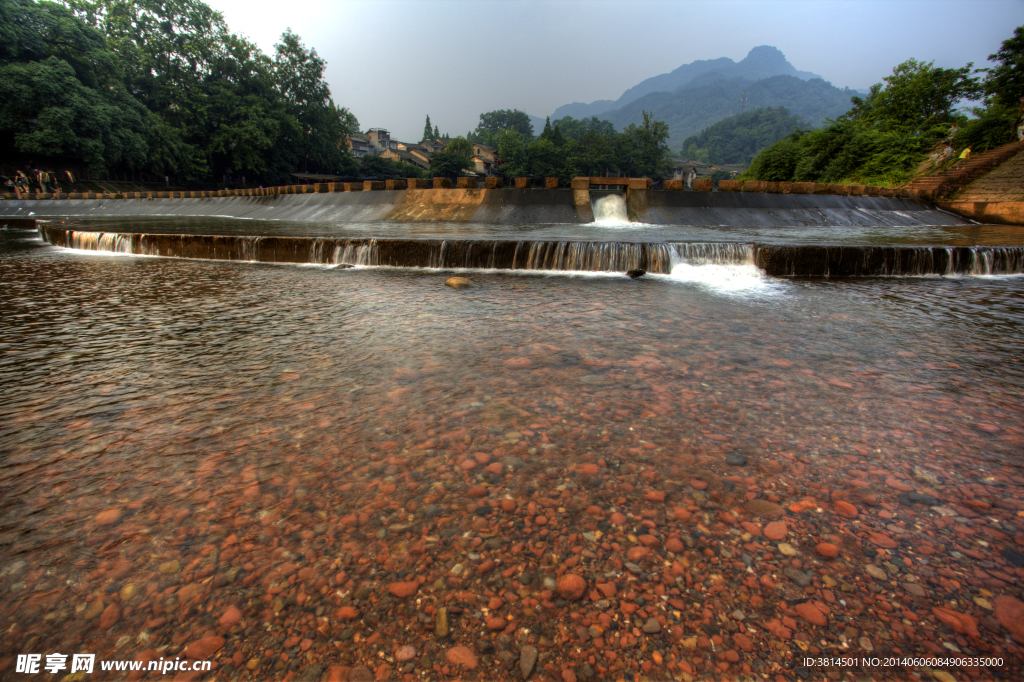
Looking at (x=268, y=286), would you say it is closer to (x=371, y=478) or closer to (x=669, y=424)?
(x=371, y=478)

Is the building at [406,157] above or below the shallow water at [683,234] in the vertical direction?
above

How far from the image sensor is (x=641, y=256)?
8125 millimetres

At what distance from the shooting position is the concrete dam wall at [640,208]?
14469 millimetres

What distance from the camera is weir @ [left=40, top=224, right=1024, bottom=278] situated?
783cm

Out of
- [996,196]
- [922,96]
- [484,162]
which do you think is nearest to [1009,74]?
Answer: [922,96]

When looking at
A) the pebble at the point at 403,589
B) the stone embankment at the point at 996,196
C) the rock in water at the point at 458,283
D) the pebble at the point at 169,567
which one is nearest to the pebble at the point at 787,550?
the pebble at the point at 403,589

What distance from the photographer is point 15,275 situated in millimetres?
7645

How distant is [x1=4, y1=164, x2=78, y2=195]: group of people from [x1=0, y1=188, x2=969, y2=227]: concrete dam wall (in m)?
28.8

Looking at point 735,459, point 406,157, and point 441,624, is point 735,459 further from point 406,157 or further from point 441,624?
point 406,157

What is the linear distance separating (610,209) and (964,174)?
1581 centimetres

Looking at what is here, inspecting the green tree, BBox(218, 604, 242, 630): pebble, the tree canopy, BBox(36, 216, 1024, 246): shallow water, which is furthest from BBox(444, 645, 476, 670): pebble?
the green tree

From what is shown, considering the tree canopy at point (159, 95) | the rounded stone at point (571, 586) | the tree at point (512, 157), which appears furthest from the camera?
the tree at point (512, 157)

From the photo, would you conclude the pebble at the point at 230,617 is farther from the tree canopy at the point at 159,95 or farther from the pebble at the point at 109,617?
the tree canopy at the point at 159,95

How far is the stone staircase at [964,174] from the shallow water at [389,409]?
1799 cm
